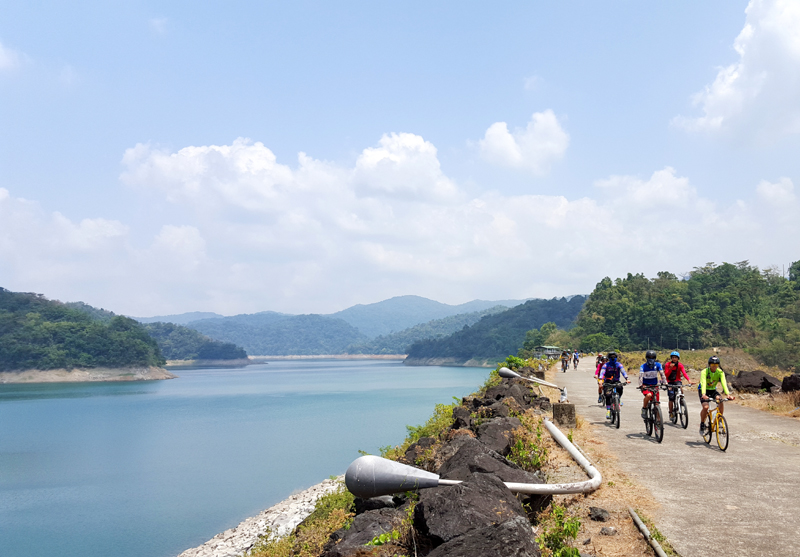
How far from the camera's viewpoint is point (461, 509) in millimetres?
5168

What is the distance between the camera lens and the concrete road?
581 centimetres

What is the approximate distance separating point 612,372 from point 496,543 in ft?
34.2

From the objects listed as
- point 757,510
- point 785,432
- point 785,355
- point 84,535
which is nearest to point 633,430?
point 785,432

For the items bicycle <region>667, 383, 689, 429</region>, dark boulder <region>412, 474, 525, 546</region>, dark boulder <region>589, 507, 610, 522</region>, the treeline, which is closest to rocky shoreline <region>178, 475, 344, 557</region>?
bicycle <region>667, 383, 689, 429</region>

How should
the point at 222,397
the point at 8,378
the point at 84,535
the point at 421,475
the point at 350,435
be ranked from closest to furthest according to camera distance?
the point at 421,475
the point at 84,535
the point at 350,435
the point at 222,397
the point at 8,378

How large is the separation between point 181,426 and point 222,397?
33.1 meters

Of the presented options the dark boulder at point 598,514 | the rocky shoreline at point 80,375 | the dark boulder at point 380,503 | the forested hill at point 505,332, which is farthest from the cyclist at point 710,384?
the forested hill at point 505,332

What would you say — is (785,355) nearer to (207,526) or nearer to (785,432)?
(785,432)

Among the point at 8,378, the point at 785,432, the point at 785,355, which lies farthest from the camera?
the point at 8,378

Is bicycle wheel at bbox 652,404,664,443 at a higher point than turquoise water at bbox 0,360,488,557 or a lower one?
higher

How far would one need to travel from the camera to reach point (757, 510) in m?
6.77

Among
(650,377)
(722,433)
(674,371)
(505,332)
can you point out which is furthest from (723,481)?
(505,332)

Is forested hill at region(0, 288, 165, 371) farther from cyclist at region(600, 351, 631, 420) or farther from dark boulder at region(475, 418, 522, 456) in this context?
dark boulder at region(475, 418, 522, 456)

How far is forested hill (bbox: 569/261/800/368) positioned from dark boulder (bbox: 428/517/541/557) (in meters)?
82.8
